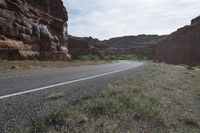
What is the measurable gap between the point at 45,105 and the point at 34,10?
134ft

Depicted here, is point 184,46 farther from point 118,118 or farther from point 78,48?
point 118,118

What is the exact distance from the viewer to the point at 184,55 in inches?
3907

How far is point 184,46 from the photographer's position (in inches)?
3979

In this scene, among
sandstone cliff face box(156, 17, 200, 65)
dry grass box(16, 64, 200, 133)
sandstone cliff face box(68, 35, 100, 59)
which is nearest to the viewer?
dry grass box(16, 64, 200, 133)

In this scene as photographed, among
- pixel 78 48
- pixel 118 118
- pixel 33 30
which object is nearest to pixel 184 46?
pixel 78 48

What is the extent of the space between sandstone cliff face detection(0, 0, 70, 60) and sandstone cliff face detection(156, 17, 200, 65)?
149 feet

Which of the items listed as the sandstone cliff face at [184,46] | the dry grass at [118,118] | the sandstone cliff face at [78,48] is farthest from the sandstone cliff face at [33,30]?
the sandstone cliff face at [78,48]

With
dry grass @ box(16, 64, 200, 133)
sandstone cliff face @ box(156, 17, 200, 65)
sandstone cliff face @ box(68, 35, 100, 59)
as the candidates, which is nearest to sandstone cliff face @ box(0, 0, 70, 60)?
dry grass @ box(16, 64, 200, 133)

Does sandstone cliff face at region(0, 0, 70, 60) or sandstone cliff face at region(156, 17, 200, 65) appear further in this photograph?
sandstone cliff face at region(156, 17, 200, 65)

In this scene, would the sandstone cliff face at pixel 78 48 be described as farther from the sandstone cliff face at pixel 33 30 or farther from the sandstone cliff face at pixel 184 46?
the sandstone cliff face at pixel 33 30

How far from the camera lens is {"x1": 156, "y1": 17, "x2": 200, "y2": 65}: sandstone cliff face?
9294 centimetres

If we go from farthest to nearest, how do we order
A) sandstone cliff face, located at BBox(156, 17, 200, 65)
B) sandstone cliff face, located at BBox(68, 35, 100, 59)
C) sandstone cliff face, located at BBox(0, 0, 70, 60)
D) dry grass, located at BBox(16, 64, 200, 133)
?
sandstone cliff face, located at BBox(68, 35, 100, 59) < sandstone cliff face, located at BBox(156, 17, 200, 65) < sandstone cliff face, located at BBox(0, 0, 70, 60) < dry grass, located at BBox(16, 64, 200, 133)

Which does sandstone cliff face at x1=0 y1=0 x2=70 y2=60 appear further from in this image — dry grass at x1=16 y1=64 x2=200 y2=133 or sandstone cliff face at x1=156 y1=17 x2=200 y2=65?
sandstone cliff face at x1=156 y1=17 x2=200 y2=65

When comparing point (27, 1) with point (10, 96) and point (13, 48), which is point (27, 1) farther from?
point (10, 96)
